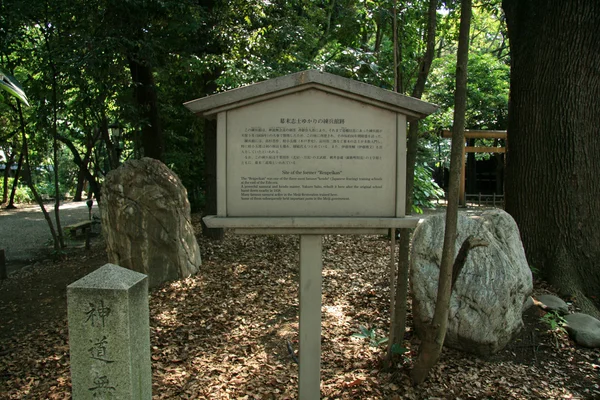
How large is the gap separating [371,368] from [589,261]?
3.14 m

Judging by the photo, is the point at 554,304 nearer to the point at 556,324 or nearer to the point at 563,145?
the point at 556,324

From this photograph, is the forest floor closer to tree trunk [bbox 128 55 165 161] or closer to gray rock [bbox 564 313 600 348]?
gray rock [bbox 564 313 600 348]

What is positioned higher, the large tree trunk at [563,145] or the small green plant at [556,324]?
the large tree trunk at [563,145]

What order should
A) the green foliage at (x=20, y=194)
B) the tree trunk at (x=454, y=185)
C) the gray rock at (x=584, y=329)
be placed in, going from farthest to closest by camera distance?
1. the green foliage at (x=20, y=194)
2. the gray rock at (x=584, y=329)
3. the tree trunk at (x=454, y=185)

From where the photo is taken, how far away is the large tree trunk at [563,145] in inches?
205

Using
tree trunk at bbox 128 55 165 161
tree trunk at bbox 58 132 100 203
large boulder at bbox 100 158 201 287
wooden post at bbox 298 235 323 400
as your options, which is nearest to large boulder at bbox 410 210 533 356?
wooden post at bbox 298 235 323 400

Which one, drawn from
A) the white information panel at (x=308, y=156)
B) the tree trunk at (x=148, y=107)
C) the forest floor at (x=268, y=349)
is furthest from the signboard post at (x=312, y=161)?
the tree trunk at (x=148, y=107)

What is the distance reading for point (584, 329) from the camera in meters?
4.36

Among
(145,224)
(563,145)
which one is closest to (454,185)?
(563,145)

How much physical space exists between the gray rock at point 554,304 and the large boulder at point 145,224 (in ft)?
15.1

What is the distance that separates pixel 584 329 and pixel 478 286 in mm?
1259

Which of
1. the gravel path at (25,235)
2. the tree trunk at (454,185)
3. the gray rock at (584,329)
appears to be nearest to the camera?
the tree trunk at (454,185)

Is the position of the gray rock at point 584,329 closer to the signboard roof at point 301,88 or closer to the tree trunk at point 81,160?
the signboard roof at point 301,88

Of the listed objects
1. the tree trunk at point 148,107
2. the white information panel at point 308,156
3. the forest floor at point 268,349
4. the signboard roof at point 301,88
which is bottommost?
the forest floor at point 268,349
